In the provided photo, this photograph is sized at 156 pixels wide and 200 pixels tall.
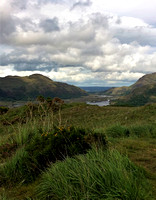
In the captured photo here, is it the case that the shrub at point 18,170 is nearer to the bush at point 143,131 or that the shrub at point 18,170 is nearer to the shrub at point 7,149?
the shrub at point 7,149

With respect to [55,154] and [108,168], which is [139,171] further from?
[55,154]

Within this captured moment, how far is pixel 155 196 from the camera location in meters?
3.26

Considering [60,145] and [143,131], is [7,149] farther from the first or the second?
[143,131]

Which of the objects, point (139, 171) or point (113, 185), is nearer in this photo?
point (113, 185)

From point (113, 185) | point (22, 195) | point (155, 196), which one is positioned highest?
point (113, 185)

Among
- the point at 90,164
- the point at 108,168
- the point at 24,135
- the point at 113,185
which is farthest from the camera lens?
the point at 24,135

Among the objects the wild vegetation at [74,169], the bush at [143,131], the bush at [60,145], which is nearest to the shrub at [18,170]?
the wild vegetation at [74,169]

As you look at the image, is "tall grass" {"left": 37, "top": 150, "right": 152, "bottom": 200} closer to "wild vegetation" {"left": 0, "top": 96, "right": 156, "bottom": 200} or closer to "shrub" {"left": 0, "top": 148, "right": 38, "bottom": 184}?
"wild vegetation" {"left": 0, "top": 96, "right": 156, "bottom": 200}

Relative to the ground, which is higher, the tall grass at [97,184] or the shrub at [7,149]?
the tall grass at [97,184]

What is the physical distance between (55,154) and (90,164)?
1751mm

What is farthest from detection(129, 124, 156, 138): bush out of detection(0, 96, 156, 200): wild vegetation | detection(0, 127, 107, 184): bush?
detection(0, 127, 107, 184): bush

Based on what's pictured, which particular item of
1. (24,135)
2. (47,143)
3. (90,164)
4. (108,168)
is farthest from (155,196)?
(24,135)

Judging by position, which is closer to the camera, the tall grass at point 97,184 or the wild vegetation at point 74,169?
the tall grass at point 97,184

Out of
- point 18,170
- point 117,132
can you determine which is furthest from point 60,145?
point 117,132
